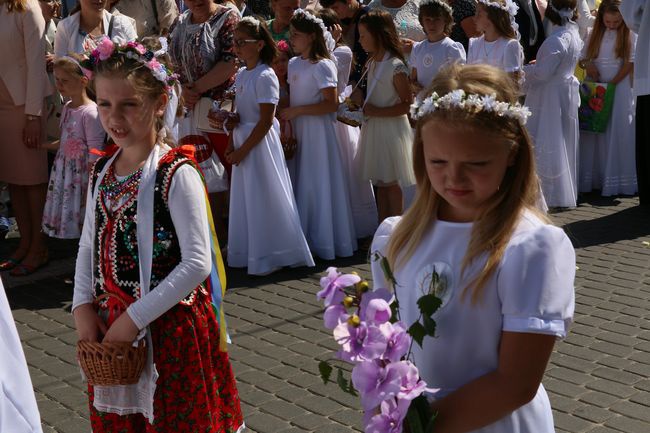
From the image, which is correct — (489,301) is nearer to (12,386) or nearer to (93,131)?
(12,386)

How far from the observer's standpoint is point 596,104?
33.6ft

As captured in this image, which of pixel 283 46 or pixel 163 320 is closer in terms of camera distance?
pixel 163 320

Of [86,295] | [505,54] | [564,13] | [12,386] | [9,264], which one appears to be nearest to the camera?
[12,386]

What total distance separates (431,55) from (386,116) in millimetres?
777

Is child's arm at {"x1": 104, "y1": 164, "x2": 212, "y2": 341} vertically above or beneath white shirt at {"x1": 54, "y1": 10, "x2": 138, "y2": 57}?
beneath

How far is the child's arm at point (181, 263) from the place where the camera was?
10.5ft

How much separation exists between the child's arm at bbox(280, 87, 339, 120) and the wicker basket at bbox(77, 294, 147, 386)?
4.67 meters

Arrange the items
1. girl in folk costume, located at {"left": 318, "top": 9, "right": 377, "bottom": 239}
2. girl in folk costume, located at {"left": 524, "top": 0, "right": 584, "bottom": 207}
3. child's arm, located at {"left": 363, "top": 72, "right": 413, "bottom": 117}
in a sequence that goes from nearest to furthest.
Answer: child's arm, located at {"left": 363, "top": 72, "right": 413, "bottom": 117}, girl in folk costume, located at {"left": 318, "top": 9, "right": 377, "bottom": 239}, girl in folk costume, located at {"left": 524, "top": 0, "right": 584, "bottom": 207}

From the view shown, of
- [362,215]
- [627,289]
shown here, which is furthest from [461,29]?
[627,289]

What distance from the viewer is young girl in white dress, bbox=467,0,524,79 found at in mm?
8609

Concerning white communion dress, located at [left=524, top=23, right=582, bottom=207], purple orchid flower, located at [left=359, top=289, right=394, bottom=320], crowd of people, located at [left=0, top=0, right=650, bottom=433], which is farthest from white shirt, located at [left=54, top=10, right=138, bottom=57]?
purple orchid flower, located at [left=359, top=289, right=394, bottom=320]

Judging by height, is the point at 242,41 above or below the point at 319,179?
above

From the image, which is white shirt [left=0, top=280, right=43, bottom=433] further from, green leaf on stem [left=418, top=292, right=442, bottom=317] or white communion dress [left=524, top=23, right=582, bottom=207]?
white communion dress [left=524, top=23, right=582, bottom=207]

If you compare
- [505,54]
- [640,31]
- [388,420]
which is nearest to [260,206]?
[505,54]
